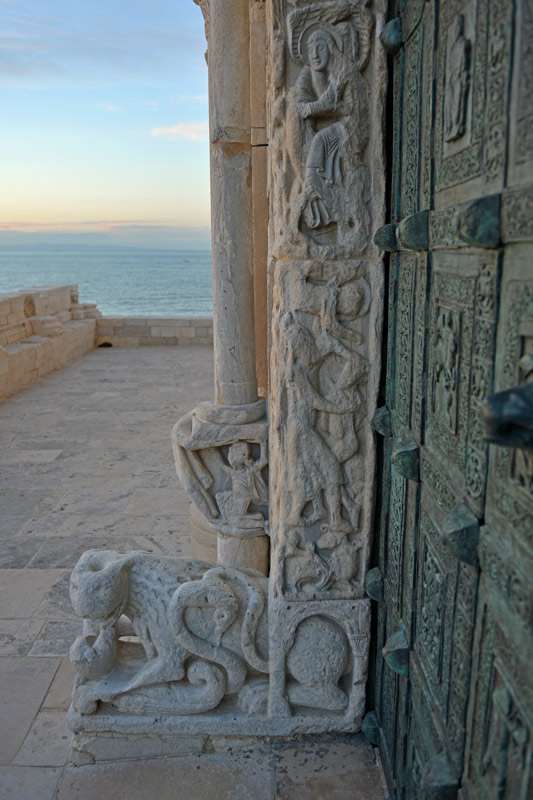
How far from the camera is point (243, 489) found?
2.92 meters

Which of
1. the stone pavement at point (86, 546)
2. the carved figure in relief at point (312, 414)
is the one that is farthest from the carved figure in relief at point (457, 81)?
the stone pavement at point (86, 546)

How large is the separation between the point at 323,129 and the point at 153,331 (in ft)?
34.7

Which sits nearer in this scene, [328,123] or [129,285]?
[328,123]

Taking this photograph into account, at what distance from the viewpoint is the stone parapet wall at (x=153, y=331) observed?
484 inches

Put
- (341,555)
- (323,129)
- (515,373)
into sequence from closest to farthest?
(515,373) < (323,129) < (341,555)

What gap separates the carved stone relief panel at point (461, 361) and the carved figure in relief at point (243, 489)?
1265 mm

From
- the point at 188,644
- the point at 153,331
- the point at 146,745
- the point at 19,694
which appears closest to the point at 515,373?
the point at 188,644

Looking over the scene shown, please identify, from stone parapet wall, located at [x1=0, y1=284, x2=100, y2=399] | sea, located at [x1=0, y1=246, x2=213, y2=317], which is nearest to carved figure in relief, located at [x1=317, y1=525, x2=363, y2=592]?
stone parapet wall, located at [x1=0, y1=284, x2=100, y2=399]

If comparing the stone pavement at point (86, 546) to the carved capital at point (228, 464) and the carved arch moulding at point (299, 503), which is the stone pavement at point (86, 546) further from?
the carved capital at point (228, 464)

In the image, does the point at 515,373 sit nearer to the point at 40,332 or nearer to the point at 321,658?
the point at 321,658

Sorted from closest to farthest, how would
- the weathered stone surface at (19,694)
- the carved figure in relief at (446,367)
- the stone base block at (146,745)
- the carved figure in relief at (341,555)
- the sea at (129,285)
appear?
the carved figure in relief at (446,367), the carved figure in relief at (341,555), the stone base block at (146,745), the weathered stone surface at (19,694), the sea at (129,285)

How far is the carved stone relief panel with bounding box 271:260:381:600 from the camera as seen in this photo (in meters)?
2.10

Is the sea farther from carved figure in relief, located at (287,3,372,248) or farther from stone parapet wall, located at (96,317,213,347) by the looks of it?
carved figure in relief, located at (287,3,372,248)

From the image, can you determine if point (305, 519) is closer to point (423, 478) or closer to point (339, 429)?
point (339, 429)
